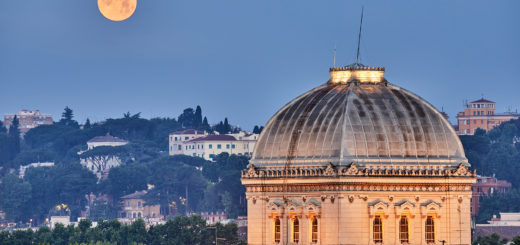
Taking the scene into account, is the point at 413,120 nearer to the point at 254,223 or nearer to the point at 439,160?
the point at 439,160

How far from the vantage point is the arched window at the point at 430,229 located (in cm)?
7481

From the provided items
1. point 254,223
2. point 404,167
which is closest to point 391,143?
point 404,167

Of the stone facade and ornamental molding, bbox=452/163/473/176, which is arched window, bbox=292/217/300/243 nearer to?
the stone facade

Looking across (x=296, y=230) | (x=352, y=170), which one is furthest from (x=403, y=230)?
(x=296, y=230)

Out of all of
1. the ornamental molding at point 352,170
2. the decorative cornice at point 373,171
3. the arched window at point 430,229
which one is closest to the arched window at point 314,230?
the decorative cornice at point 373,171

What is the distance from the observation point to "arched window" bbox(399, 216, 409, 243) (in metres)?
74.2

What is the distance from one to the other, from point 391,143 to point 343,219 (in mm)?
3557

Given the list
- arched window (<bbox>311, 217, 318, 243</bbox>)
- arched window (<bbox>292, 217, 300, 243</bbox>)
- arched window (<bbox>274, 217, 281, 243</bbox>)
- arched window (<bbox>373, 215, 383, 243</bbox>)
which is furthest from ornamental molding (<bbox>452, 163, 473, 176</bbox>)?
arched window (<bbox>274, 217, 281, 243</bbox>)

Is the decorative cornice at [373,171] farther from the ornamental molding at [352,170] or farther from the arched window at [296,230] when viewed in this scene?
the arched window at [296,230]

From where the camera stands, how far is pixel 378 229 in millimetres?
74000

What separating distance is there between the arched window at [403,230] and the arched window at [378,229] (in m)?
0.79

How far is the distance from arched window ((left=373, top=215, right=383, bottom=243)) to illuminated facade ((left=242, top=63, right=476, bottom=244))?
4 centimetres

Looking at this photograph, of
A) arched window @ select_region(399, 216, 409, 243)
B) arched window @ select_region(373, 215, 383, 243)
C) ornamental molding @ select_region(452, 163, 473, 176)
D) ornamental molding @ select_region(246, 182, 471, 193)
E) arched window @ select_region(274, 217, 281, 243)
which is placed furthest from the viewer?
arched window @ select_region(274, 217, 281, 243)

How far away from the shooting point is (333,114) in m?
75.3
